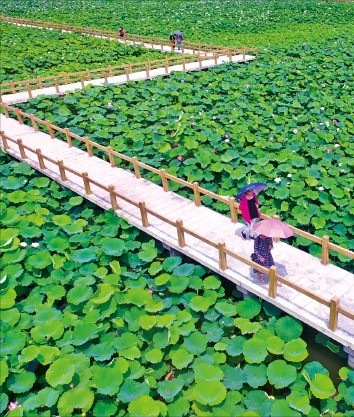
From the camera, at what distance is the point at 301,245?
295 inches

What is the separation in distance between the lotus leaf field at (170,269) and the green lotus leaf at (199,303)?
0.02 m

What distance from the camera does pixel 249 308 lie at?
6133 mm

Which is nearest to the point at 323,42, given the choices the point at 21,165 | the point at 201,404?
the point at 21,165

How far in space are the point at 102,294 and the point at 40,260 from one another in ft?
4.52

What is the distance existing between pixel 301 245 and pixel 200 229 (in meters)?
1.70

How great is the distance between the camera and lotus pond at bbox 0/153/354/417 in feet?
16.3

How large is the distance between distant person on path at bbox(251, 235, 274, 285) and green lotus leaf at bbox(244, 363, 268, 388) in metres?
1.25

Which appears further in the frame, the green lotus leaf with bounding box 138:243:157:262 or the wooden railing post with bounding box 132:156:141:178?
the wooden railing post with bounding box 132:156:141:178

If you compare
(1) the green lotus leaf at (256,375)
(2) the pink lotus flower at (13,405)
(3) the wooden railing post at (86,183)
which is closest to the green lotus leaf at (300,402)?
(1) the green lotus leaf at (256,375)

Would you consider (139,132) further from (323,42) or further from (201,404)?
(323,42)

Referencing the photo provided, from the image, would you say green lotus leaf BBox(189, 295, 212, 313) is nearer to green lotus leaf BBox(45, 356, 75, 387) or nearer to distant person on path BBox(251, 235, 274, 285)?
distant person on path BBox(251, 235, 274, 285)

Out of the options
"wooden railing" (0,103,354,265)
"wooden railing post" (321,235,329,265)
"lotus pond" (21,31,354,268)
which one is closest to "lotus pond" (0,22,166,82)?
"lotus pond" (21,31,354,268)

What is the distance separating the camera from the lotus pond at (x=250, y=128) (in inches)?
342

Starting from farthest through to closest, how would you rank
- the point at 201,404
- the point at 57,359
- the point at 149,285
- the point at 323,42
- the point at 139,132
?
1. the point at 323,42
2. the point at 139,132
3. the point at 149,285
4. the point at 57,359
5. the point at 201,404
